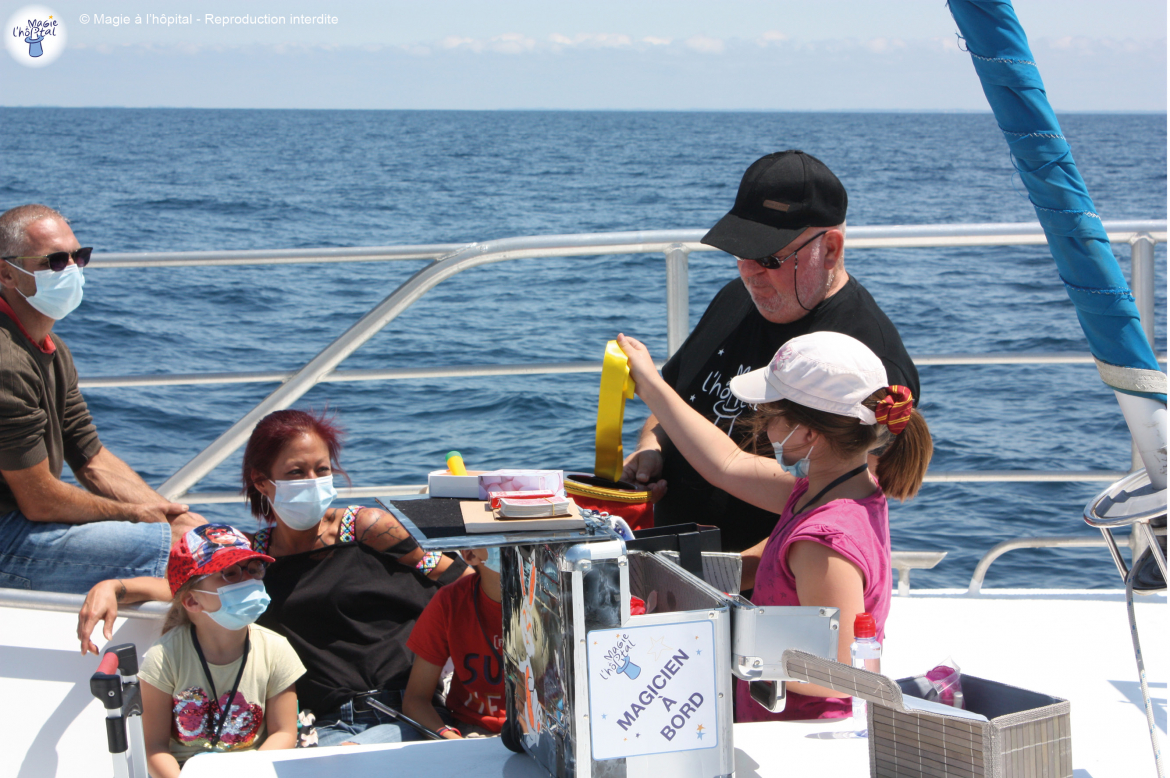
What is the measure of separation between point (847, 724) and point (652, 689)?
0.46m

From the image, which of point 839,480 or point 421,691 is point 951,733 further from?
→ point 421,691

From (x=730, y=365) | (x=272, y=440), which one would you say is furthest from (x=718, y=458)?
(x=272, y=440)

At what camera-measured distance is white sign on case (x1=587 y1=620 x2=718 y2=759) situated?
1.24 m

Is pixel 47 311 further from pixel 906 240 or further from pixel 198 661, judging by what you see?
pixel 906 240

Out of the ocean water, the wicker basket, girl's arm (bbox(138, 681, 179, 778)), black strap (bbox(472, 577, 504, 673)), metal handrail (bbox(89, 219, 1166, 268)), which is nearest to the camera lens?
the wicker basket

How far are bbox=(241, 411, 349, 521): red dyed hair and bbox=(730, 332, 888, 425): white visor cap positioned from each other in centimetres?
126

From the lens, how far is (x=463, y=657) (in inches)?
86.0

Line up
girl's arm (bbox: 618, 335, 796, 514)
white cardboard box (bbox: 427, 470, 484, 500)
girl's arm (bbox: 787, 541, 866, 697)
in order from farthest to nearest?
girl's arm (bbox: 618, 335, 796, 514) < girl's arm (bbox: 787, 541, 866, 697) < white cardboard box (bbox: 427, 470, 484, 500)

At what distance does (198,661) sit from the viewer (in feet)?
6.91

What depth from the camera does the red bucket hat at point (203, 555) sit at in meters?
2.06

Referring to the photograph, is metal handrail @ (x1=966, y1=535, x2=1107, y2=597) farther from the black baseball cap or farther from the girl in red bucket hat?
the girl in red bucket hat

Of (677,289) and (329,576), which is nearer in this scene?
(329,576)

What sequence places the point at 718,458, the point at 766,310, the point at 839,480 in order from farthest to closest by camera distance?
the point at 766,310 < the point at 718,458 < the point at 839,480

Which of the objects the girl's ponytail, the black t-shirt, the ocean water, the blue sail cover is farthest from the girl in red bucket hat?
the ocean water
